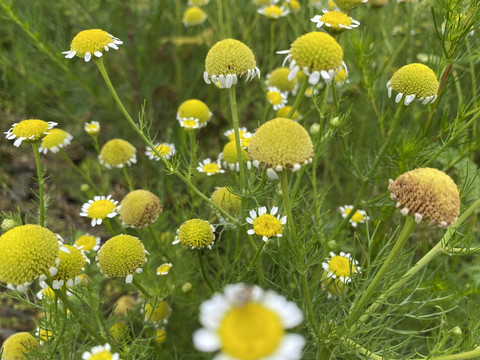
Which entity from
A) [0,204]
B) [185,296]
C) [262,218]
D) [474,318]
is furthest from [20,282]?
[0,204]

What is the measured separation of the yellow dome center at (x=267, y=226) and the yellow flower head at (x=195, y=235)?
0.20 meters

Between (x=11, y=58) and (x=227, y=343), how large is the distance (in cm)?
310

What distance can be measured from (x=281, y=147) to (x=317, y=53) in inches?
13.4

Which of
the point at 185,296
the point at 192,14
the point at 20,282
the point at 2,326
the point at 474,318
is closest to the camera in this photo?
the point at 20,282

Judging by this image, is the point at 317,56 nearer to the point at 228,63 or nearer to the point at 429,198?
the point at 228,63

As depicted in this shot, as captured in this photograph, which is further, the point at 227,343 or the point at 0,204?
the point at 0,204

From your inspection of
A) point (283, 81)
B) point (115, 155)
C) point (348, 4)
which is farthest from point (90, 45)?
point (283, 81)

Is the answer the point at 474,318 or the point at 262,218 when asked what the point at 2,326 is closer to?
the point at 262,218

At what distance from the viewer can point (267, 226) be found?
1.41 m

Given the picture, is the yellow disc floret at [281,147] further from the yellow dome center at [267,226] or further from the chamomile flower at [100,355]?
the chamomile flower at [100,355]

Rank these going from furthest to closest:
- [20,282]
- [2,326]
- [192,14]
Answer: [192,14] < [2,326] < [20,282]

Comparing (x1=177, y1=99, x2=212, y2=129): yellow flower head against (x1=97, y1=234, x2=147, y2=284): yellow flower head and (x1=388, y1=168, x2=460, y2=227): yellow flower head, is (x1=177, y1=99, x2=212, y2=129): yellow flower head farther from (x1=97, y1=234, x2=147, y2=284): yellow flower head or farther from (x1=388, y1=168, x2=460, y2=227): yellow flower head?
(x1=388, y1=168, x2=460, y2=227): yellow flower head

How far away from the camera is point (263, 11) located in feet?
8.05

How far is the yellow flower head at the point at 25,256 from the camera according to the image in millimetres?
1103
